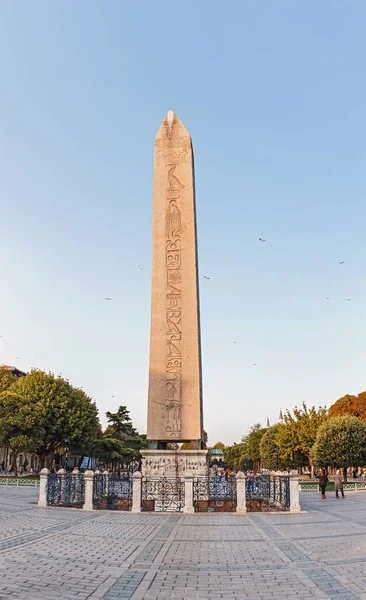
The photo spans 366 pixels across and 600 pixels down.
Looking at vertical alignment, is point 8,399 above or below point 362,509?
above

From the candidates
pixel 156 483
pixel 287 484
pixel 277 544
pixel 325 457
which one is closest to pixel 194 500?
pixel 156 483

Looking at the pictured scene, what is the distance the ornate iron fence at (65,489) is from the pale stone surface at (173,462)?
7.16 feet

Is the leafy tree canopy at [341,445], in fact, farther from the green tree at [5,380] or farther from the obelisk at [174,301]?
the green tree at [5,380]

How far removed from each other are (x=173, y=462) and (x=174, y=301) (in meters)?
4.98

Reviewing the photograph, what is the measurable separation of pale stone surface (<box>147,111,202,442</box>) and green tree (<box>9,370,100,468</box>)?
79.6 ft

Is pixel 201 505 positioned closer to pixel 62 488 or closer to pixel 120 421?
pixel 62 488

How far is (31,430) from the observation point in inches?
1491

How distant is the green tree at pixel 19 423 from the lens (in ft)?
121

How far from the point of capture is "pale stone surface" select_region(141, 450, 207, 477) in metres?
16.2

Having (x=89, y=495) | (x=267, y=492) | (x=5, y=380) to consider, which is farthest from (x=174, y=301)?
(x=5, y=380)

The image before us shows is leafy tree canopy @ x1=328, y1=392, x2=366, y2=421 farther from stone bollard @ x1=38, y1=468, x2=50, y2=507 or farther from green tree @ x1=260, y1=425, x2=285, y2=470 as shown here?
stone bollard @ x1=38, y1=468, x2=50, y2=507

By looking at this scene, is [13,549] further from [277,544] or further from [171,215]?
[171,215]

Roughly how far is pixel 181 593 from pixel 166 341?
1139 centimetres

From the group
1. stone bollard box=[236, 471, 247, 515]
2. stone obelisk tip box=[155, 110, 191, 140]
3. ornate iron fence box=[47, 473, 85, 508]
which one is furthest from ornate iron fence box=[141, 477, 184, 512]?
stone obelisk tip box=[155, 110, 191, 140]
